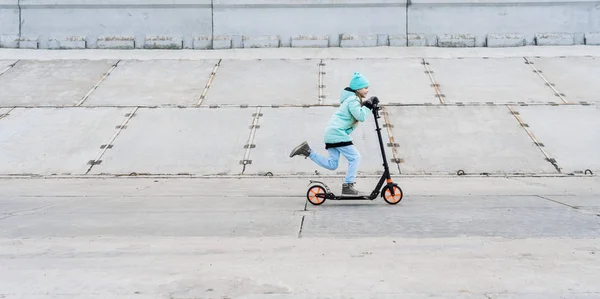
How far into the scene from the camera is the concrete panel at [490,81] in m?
14.1

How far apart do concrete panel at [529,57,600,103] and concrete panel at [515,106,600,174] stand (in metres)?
0.67

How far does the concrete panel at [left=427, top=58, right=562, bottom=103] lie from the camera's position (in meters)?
14.1

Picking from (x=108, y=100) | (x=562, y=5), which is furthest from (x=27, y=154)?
(x=562, y=5)

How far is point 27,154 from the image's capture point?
1231cm

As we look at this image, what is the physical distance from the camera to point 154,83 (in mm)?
15180

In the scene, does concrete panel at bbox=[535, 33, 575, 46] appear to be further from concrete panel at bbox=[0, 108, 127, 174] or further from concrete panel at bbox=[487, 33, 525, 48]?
concrete panel at bbox=[0, 108, 127, 174]

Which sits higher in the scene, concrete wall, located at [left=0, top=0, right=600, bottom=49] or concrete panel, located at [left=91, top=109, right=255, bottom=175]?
concrete wall, located at [left=0, top=0, right=600, bottom=49]

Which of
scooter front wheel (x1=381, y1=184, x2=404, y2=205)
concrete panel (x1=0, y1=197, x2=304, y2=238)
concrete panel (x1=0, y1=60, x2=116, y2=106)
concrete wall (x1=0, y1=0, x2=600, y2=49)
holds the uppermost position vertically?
concrete wall (x1=0, y1=0, x2=600, y2=49)

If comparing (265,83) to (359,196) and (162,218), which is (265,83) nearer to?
(359,196)

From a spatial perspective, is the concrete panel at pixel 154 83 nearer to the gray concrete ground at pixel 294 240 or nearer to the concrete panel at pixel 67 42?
the concrete panel at pixel 67 42

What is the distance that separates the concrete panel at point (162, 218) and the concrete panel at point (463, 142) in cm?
291

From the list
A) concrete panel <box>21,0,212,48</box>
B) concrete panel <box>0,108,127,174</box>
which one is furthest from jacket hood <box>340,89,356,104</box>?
concrete panel <box>21,0,212,48</box>

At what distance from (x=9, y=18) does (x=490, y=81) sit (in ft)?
31.7

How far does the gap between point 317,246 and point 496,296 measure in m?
1.95
